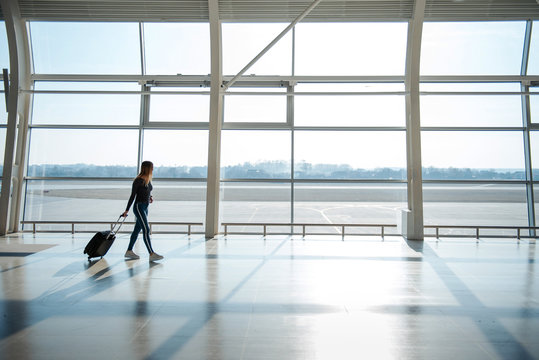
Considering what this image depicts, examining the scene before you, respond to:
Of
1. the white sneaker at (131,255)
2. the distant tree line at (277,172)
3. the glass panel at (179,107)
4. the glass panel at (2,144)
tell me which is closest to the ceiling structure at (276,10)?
the glass panel at (179,107)

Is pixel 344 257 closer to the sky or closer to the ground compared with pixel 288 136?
closer to the ground

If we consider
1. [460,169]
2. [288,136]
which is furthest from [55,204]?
[460,169]

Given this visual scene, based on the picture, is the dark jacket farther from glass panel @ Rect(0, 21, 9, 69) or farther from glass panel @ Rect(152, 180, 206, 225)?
glass panel @ Rect(0, 21, 9, 69)

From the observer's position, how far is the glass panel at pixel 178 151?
909cm

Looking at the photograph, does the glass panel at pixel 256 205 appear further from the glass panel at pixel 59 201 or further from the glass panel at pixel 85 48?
the glass panel at pixel 85 48

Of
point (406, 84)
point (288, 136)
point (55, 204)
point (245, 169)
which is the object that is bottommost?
point (55, 204)

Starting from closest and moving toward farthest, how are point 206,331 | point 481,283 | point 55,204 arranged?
1. point 206,331
2. point 481,283
3. point 55,204

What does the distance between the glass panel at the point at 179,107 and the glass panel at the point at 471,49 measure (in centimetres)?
558

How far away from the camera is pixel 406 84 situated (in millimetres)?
8648

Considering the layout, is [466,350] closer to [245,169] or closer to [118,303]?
[118,303]

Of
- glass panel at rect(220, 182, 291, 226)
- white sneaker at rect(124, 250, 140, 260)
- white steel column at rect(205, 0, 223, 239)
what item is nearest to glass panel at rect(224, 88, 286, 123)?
white steel column at rect(205, 0, 223, 239)

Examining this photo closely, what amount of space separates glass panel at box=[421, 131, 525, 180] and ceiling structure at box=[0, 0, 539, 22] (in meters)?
2.80

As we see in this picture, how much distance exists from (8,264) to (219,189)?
4.43m

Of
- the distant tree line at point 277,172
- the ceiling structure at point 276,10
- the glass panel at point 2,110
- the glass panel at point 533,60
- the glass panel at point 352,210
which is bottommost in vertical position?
the glass panel at point 352,210
